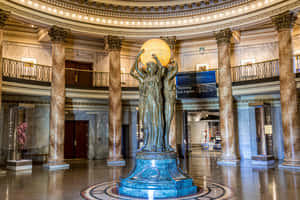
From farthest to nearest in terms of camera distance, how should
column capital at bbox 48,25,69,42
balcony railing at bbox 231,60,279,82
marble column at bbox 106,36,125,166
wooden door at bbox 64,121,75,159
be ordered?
wooden door at bbox 64,121,75,159
balcony railing at bbox 231,60,279,82
marble column at bbox 106,36,125,166
column capital at bbox 48,25,69,42

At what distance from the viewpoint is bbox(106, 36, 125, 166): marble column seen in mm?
12266

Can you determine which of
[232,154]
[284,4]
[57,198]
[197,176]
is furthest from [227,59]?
[57,198]

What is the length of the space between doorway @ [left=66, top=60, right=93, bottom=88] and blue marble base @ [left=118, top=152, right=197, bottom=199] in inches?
378

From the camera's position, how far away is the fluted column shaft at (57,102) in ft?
37.0

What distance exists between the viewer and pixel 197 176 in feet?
28.1

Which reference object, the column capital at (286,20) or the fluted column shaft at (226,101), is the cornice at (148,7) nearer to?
the fluted column shaft at (226,101)

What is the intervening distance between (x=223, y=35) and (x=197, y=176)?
22.7 feet

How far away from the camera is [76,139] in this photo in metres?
15.0

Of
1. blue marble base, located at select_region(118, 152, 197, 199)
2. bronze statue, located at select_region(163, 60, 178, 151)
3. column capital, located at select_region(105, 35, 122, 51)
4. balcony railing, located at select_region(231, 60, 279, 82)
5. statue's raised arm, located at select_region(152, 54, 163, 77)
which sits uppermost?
column capital, located at select_region(105, 35, 122, 51)

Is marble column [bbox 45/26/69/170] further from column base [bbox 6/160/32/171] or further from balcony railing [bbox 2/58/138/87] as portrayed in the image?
balcony railing [bbox 2/58/138/87]

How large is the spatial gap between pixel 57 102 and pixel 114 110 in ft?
8.35

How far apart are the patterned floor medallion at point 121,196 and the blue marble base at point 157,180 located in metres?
0.23

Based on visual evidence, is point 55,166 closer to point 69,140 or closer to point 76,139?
point 69,140

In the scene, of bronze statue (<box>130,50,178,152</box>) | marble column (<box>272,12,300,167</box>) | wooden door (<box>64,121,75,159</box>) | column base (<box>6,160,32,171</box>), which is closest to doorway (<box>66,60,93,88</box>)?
wooden door (<box>64,121,75,159</box>)
